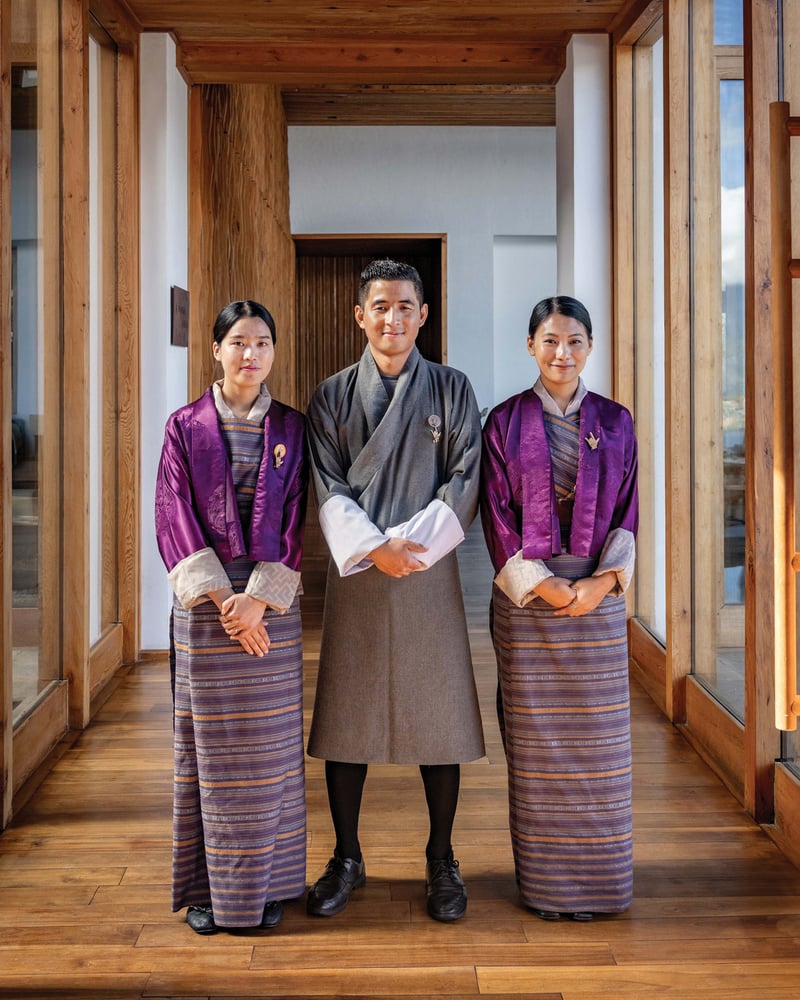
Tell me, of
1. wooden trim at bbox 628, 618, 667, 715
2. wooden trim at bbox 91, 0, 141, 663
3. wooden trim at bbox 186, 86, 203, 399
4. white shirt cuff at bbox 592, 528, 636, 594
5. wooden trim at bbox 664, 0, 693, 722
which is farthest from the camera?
wooden trim at bbox 186, 86, 203, 399

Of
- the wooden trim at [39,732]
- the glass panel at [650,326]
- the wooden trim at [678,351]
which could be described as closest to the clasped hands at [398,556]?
the wooden trim at [39,732]

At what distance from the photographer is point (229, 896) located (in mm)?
2090

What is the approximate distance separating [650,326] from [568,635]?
2.29 m

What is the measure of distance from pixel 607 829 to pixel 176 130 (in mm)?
3546

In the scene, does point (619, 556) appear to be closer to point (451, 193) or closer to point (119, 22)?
point (119, 22)

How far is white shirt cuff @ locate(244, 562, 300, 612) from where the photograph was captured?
6.75 feet

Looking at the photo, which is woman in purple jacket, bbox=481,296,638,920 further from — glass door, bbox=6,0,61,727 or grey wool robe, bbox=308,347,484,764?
glass door, bbox=6,0,61,727

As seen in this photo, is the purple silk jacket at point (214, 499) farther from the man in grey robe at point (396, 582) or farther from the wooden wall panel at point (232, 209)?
the wooden wall panel at point (232, 209)

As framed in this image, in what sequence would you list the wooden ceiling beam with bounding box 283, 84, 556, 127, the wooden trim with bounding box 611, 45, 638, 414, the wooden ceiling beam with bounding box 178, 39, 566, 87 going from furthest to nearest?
the wooden ceiling beam with bounding box 283, 84, 556, 127 < the wooden ceiling beam with bounding box 178, 39, 566, 87 < the wooden trim with bounding box 611, 45, 638, 414

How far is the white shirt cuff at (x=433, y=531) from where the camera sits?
2064 millimetres

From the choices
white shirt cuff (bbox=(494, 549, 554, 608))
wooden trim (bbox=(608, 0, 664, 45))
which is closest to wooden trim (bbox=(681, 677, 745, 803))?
white shirt cuff (bbox=(494, 549, 554, 608))

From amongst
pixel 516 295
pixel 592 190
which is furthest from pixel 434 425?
pixel 516 295

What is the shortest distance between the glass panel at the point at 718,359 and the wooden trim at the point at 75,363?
2026 mm

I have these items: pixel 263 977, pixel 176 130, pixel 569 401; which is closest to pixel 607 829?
pixel 263 977
